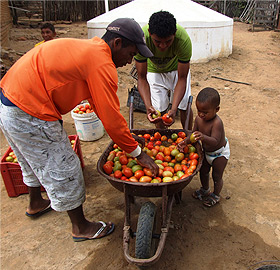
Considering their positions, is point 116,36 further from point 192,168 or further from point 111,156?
point 192,168

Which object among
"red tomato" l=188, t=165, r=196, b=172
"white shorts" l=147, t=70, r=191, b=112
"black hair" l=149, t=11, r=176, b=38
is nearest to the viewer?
"red tomato" l=188, t=165, r=196, b=172

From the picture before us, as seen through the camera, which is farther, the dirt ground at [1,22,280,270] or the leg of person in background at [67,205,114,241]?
the leg of person in background at [67,205,114,241]

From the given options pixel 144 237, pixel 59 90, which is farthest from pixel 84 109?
pixel 144 237

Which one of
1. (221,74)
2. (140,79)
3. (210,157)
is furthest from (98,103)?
(221,74)

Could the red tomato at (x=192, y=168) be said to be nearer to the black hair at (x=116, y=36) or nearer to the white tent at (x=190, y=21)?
the black hair at (x=116, y=36)

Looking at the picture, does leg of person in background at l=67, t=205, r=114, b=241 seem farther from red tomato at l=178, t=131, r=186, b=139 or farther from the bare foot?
red tomato at l=178, t=131, r=186, b=139

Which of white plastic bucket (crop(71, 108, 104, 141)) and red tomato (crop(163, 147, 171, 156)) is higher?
red tomato (crop(163, 147, 171, 156))

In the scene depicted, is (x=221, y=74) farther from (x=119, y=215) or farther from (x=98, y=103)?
(x=98, y=103)

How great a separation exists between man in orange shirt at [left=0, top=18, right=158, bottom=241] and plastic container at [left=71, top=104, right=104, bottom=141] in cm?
222

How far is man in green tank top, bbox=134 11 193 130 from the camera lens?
272 centimetres

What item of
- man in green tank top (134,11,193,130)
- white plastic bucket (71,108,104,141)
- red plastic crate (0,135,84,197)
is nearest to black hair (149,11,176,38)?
man in green tank top (134,11,193,130)

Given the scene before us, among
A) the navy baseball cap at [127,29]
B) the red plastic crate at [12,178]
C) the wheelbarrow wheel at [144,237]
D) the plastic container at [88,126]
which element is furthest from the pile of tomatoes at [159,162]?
the plastic container at [88,126]

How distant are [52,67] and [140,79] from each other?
6.19ft

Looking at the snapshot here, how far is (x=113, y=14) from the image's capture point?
8359 mm
